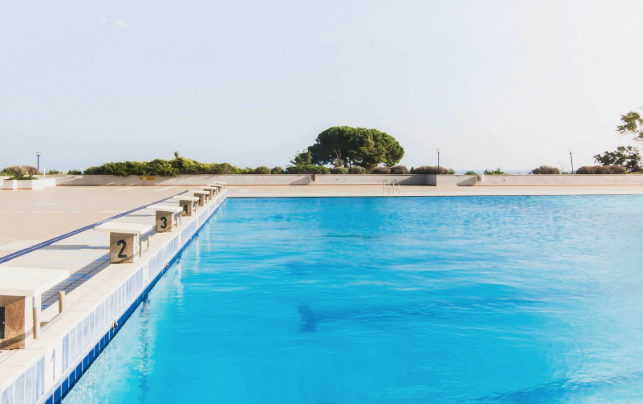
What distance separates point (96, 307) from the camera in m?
3.97

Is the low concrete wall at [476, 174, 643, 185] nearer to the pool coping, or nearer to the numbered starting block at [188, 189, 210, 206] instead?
the numbered starting block at [188, 189, 210, 206]

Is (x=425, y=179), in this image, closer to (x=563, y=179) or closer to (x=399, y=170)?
(x=399, y=170)

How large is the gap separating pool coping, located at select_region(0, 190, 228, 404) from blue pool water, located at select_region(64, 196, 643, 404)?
0.58ft

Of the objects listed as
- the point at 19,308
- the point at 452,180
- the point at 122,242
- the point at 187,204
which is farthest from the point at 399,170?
the point at 19,308

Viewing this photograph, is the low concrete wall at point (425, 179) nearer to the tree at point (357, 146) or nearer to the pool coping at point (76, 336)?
the tree at point (357, 146)

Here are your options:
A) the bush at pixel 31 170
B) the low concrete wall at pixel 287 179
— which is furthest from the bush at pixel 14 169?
the low concrete wall at pixel 287 179

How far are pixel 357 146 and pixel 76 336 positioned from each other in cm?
5145

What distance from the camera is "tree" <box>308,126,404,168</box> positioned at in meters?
52.4

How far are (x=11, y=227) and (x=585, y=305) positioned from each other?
9.96 metres

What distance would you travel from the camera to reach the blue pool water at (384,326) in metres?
4.02

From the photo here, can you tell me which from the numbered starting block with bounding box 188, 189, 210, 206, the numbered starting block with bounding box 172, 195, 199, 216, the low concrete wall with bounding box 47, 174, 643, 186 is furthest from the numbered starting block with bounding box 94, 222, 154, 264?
the low concrete wall with bounding box 47, 174, 643, 186

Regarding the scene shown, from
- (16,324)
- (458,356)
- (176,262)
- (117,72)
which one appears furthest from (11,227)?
(117,72)

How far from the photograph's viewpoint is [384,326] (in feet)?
17.5

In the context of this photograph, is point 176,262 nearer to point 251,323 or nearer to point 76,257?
point 76,257
